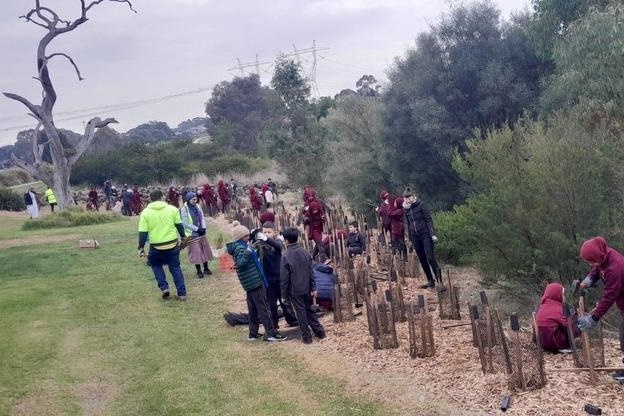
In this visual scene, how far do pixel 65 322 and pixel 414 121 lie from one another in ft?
38.7

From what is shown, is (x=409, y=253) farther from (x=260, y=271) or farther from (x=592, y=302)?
(x=260, y=271)

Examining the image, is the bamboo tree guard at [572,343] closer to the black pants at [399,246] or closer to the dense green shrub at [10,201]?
the black pants at [399,246]

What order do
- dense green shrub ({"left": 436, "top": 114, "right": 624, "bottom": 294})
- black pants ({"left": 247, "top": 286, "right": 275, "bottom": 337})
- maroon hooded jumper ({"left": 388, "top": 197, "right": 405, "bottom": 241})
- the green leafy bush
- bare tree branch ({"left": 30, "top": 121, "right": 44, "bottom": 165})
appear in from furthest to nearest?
bare tree branch ({"left": 30, "top": 121, "right": 44, "bottom": 165}) → the green leafy bush → maroon hooded jumper ({"left": 388, "top": 197, "right": 405, "bottom": 241}) → dense green shrub ({"left": 436, "top": 114, "right": 624, "bottom": 294}) → black pants ({"left": 247, "top": 286, "right": 275, "bottom": 337})

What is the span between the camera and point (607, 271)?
20.4ft

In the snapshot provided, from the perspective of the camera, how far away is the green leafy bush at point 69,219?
25.1 meters

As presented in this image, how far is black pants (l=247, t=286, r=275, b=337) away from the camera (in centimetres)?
841

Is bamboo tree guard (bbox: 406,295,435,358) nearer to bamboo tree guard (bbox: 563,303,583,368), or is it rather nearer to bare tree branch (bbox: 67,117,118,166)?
bamboo tree guard (bbox: 563,303,583,368)

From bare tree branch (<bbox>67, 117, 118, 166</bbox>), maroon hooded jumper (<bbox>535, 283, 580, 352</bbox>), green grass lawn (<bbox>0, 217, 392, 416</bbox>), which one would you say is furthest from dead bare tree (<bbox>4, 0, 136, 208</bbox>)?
maroon hooded jumper (<bbox>535, 283, 580, 352</bbox>)

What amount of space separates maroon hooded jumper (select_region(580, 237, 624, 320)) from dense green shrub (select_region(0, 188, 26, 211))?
35151 mm

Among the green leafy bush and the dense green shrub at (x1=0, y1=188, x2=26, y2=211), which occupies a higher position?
the dense green shrub at (x1=0, y1=188, x2=26, y2=211)

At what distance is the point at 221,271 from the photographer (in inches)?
546

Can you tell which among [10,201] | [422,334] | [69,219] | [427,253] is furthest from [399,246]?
Answer: [10,201]

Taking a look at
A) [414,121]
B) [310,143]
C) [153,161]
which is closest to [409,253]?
[414,121]

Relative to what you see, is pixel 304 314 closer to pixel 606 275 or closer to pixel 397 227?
pixel 606 275
